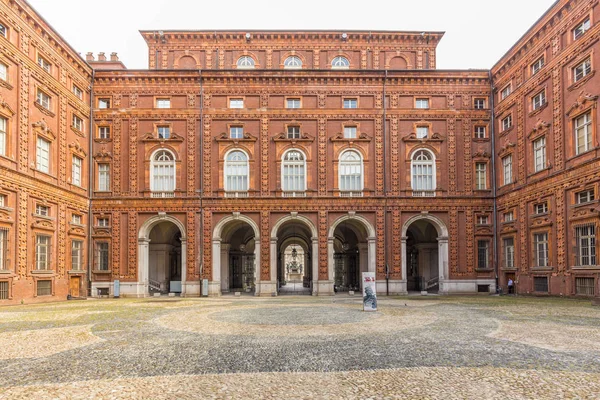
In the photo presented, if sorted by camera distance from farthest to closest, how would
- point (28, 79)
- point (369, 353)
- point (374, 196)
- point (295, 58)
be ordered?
1. point (295, 58)
2. point (374, 196)
3. point (28, 79)
4. point (369, 353)

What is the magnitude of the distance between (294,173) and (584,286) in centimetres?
Answer: 1949

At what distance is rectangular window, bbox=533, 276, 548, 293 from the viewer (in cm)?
2853

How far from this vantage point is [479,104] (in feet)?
118

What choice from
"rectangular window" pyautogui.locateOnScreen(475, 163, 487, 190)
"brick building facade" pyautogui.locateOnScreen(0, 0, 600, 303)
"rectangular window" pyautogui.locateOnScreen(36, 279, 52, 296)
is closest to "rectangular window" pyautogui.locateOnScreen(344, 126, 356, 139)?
"brick building facade" pyautogui.locateOnScreen(0, 0, 600, 303)

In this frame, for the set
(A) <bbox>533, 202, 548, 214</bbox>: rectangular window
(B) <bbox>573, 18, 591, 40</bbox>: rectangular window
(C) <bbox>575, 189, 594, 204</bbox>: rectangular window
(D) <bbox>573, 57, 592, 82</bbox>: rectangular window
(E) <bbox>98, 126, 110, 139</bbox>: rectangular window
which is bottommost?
(A) <bbox>533, 202, 548, 214</bbox>: rectangular window

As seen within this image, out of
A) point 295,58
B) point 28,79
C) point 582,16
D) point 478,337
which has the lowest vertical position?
point 478,337

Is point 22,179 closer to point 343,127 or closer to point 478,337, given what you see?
point 343,127

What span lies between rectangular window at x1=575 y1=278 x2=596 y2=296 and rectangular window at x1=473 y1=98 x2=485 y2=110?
15276 millimetres

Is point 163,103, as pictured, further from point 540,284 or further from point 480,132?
point 540,284

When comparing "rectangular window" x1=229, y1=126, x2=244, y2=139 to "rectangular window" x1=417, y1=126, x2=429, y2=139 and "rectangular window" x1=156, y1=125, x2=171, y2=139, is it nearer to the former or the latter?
"rectangular window" x1=156, y1=125, x2=171, y2=139

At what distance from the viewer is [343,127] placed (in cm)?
3538

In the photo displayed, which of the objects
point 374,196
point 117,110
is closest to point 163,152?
point 117,110

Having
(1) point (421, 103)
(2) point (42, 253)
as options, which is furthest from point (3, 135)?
(1) point (421, 103)

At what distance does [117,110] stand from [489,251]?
29.1m
